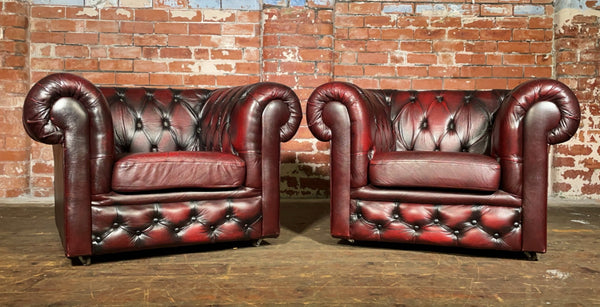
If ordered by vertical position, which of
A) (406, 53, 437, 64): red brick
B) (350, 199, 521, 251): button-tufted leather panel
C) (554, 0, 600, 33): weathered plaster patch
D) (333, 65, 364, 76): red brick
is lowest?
(350, 199, 521, 251): button-tufted leather panel

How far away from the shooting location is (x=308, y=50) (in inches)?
146

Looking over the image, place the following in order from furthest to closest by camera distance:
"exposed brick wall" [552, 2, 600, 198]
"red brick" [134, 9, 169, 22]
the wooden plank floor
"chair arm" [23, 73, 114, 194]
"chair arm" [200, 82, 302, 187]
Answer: "exposed brick wall" [552, 2, 600, 198], "red brick" [134, 9, 169, 22], "chair arm" [200, 82, 302, 187], "chair arm" [23, 73, 114, 194], the wooden plank floor

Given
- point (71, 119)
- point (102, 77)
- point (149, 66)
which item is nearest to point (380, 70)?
point (149, 66)

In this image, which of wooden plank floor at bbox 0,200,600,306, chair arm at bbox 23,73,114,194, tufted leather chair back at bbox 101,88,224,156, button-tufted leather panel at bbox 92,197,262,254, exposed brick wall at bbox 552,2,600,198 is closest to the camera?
wooden plank floor at bbox 0,200,600,306

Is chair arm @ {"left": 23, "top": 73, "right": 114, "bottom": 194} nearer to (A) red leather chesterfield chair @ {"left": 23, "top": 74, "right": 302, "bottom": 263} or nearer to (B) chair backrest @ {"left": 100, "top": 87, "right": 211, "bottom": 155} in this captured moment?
(A) red leather chesterfield chair @ {"left": 23, "top": 74, "right": 302, "bottom": 263}

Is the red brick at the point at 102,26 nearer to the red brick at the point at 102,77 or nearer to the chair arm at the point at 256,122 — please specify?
the red brick at the point at 102,77

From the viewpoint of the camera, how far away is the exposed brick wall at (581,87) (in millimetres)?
3818

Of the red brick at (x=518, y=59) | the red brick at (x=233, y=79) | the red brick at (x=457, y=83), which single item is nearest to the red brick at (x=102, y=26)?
the red brick at (x=233, y=79)

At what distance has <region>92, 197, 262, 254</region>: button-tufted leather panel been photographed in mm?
2055

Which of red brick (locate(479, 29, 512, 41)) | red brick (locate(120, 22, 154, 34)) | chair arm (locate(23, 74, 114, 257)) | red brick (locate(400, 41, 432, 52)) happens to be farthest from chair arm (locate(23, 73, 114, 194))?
red brick (locate(479, 29, 512, 41))

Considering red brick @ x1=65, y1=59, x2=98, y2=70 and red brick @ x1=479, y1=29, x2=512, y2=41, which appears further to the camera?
red brick @ x1=479, y1=29, x2=512, y2=41

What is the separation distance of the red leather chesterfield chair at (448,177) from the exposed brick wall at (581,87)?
197 centimetres

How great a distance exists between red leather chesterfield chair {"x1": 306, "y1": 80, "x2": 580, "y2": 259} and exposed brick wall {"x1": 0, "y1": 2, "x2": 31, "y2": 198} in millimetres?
2507

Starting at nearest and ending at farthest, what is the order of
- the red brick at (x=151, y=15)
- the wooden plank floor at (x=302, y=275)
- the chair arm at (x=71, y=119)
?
1. the wooden plank floor at (x=302, y=275)
2. the chair arm at (x=71, y=119)
3. the red brick at (x=151, y=15)
